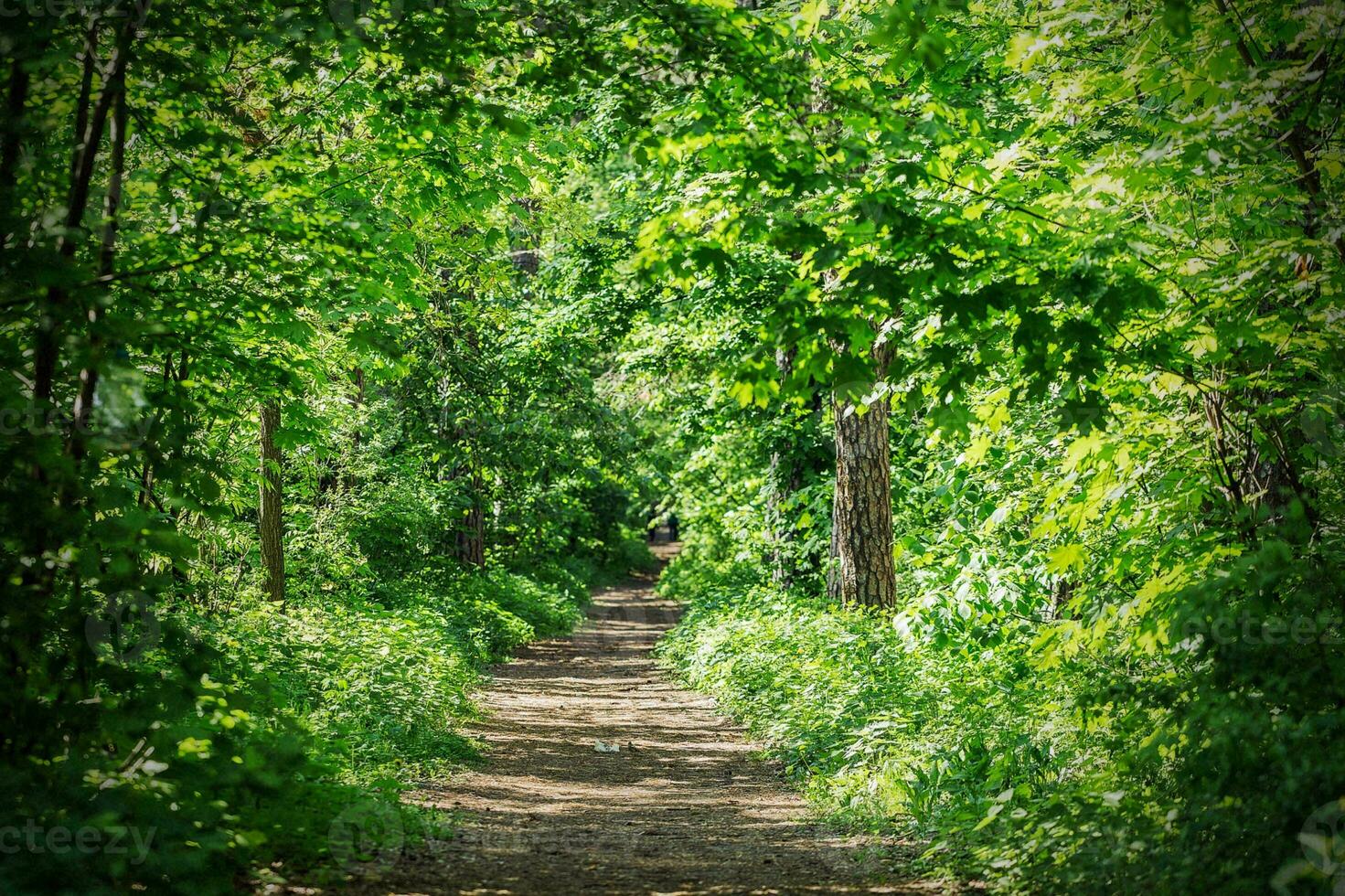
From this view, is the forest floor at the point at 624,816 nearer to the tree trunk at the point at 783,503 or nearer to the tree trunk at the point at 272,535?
the tree trunk at the point at 272,535

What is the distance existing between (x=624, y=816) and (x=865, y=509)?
5173mm

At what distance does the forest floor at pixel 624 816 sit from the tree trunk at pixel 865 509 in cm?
234

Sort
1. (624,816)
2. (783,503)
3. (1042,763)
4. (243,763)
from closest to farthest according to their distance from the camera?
(243,763) → (1042,763) → (624,816) → (783,503)

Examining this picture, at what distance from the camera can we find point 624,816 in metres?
8.21

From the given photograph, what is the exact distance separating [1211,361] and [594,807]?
230 inches

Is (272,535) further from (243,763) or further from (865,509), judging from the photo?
(243,763)

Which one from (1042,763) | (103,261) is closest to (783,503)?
(1042,763)

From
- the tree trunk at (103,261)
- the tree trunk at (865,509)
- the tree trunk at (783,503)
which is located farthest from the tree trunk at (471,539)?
the tree trunk at (103,261)

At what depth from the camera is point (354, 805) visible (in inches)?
226

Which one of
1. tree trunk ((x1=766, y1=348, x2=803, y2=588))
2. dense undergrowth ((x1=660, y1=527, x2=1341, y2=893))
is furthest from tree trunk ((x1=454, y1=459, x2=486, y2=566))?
dense undergrowth ((x1=660, y1=527, x2=1341, y2=893))

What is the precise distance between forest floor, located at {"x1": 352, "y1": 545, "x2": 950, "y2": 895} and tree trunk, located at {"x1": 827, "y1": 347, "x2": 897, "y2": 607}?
234 cm

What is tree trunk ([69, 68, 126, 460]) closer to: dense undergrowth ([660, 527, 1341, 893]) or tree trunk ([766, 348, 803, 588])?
dense undergrowth ([660, 527, 1341, 893])

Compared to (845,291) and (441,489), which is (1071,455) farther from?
(441,489)

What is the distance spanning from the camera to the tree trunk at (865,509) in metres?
11.9
